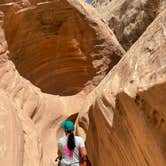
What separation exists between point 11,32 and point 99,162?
2.40m

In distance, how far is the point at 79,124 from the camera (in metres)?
5.17

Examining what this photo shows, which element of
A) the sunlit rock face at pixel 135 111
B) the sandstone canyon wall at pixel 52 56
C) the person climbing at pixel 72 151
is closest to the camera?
the sunlit rock face at pixel 135 111

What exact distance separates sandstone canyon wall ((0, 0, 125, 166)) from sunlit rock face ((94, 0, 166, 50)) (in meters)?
2.19

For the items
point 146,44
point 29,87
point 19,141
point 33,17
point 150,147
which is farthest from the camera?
point 33,17

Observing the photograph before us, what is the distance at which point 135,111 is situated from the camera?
12.1 feet

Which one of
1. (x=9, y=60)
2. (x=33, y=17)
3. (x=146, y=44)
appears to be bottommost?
(x=9, y=60)

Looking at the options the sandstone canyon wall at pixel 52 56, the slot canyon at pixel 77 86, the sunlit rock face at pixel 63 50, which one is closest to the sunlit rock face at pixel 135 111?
the slot canyon at pixel 77 86

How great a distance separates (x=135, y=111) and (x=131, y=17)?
19.9 ft

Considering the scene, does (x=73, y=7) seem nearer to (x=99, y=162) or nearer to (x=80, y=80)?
(x=80, y=80)

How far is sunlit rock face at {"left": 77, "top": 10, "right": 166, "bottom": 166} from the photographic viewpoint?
11.1ft

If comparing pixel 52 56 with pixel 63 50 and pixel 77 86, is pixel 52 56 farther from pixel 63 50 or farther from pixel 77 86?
pixel 77 86

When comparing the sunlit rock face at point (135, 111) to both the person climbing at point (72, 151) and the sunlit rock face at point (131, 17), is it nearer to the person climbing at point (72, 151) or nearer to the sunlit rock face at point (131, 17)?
the person climbing at point (72, 151)

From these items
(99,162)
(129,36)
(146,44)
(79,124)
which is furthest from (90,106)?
(129,36)

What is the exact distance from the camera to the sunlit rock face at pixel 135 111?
3.38m
